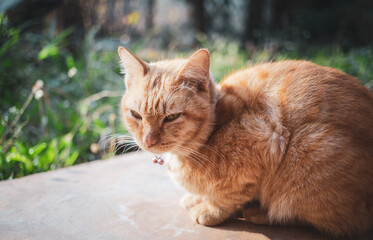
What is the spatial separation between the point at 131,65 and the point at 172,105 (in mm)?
409

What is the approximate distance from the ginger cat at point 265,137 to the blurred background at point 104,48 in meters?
0.50

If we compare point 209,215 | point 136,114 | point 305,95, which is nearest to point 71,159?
point 136,114

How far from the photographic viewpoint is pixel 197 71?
1724 mm

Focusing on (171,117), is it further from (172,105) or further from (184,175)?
(184,175)

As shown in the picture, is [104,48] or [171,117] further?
[104,48]

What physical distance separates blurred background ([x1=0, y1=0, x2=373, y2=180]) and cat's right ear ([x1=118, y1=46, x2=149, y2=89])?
473mm

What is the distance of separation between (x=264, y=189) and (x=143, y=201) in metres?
0.81

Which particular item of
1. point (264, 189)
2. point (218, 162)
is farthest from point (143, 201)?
point (264, 189)

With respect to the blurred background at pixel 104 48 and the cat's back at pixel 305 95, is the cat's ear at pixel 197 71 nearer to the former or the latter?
the cat's back at pixel 305 95

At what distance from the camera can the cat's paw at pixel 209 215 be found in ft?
5.75

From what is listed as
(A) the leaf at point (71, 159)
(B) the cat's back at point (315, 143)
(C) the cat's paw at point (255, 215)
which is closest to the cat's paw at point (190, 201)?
(C) the cat's paw at point (255, 215)

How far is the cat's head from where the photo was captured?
168cm

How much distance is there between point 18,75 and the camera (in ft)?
12.3

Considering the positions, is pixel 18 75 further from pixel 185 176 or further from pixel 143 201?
pixel 185 176
